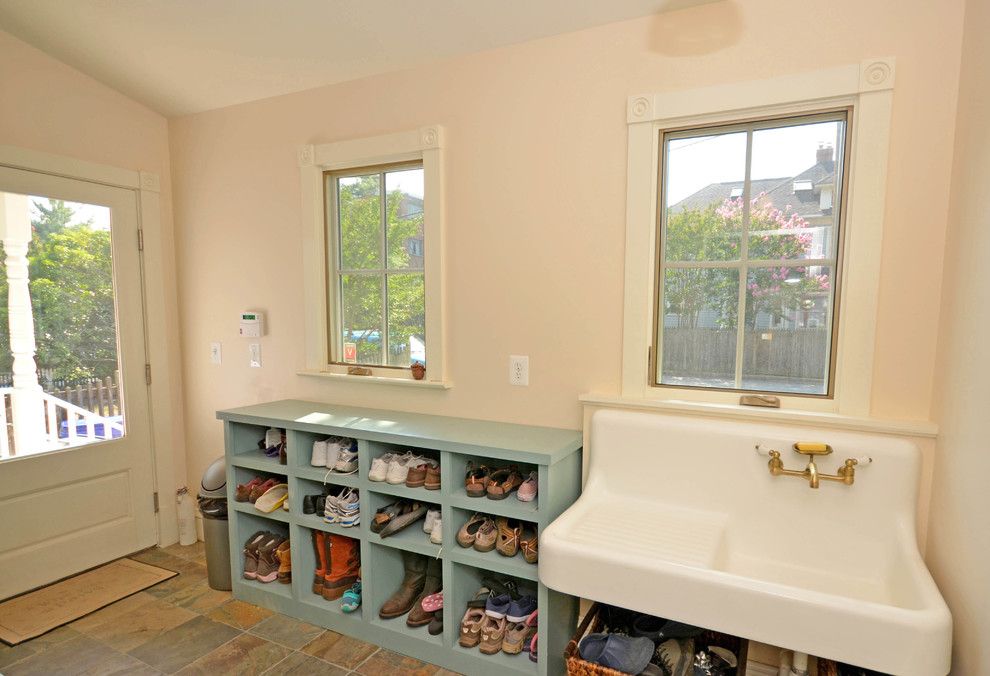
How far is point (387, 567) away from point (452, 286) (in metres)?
1.21

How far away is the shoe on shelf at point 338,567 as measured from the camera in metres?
2.29

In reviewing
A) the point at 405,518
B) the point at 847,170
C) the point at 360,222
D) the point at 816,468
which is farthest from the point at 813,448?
the point at 360,222

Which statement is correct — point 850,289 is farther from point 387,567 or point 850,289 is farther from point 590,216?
point 387,567

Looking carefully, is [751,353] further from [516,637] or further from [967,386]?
[516,637]

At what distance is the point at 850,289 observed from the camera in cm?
163

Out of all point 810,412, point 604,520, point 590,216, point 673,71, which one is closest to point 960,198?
point 810,412

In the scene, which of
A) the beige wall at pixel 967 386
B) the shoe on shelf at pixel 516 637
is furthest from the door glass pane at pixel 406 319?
the beige wall at pixel 967 386

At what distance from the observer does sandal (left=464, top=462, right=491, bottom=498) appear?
1.94 meters

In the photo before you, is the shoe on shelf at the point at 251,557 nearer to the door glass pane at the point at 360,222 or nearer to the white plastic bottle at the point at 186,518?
the white plastic bottle at the point at 186,518

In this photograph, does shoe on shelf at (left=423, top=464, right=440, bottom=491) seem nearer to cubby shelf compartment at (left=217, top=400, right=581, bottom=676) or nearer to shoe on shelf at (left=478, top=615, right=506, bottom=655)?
cubby shelf compartment at (left=217, top=400, right=581, bottom=676)

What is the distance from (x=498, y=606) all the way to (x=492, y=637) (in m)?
0.10

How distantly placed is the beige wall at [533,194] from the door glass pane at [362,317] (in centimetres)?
18

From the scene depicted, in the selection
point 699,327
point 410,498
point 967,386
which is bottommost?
point 410,498

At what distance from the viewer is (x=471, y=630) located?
1965mm
